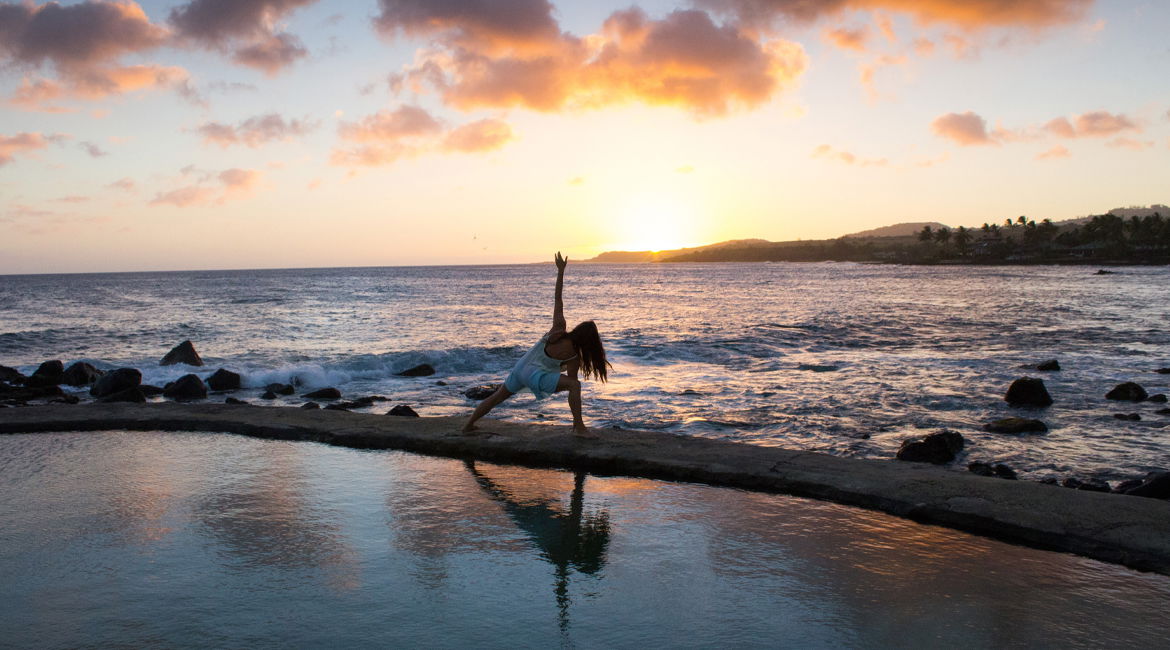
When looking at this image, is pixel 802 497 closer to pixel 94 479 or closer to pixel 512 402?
pixel 94 479

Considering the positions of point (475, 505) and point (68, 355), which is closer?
point (475, 505)

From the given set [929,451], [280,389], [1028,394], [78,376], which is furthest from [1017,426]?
[78,376]

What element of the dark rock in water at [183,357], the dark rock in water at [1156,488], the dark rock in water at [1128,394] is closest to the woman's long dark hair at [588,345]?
the dark rock in water at [1156,488]

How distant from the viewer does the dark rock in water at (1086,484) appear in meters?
7.38

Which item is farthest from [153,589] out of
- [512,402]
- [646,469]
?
[512,402]

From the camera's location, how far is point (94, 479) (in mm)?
6430

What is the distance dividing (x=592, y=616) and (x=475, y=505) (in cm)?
213

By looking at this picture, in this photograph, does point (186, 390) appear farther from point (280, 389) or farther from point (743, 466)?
point (743, 466)

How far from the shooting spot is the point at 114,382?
15414 millimetres

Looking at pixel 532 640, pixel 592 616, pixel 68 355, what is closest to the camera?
pixel 532 640

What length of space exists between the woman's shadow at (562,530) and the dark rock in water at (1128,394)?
1207 centimetres

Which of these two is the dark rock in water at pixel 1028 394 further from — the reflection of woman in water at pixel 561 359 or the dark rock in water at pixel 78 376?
the dark rock in water at pixel 78 376

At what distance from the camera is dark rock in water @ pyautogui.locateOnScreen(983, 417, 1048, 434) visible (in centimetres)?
1064

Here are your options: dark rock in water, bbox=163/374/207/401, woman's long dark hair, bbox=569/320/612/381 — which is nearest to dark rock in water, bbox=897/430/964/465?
woman's long dark hair, bbox=569/320/612/381
